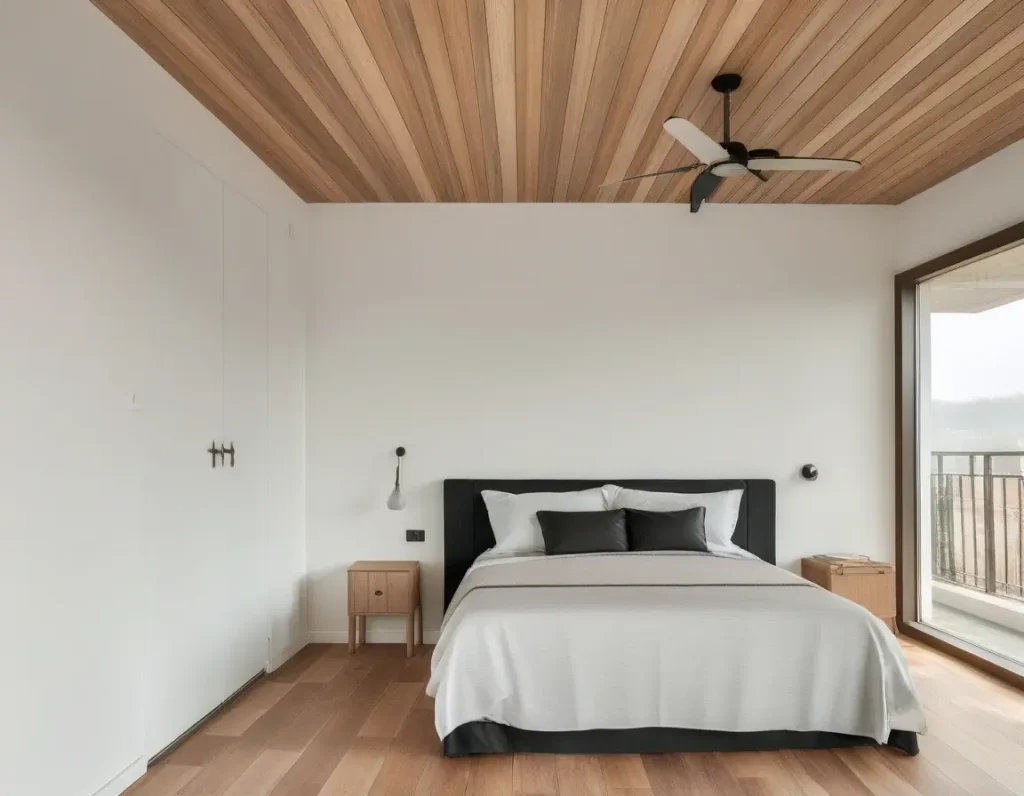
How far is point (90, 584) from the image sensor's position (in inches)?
92.4

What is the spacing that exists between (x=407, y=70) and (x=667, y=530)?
264 centimetres

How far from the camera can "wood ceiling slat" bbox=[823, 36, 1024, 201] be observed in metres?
2.84

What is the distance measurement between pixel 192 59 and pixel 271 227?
1.30 m

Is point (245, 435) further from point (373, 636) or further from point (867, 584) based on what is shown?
point (867, 584)

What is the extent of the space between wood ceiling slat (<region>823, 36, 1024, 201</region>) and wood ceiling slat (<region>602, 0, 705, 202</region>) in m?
1.22

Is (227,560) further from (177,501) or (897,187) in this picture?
(897,187)

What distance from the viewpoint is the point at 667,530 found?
3.92 meters

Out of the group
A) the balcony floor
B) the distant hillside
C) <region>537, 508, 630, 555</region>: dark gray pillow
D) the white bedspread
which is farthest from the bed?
the distant hillside

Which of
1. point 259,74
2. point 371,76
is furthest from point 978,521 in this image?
point 259,74

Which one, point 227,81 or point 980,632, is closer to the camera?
point 227,81

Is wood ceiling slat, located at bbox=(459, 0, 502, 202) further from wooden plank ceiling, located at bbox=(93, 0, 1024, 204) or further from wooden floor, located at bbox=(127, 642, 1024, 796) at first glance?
wooden floor, located at bbox=(127, 642, 1024, 796)

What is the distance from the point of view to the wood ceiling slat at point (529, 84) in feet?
8.21

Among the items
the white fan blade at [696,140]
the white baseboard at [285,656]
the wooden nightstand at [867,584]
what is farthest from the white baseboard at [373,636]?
the white fan blade at [696,140]

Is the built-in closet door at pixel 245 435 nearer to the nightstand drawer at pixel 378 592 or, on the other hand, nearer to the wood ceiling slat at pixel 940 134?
the nightstand drawer at pixel 378 592
